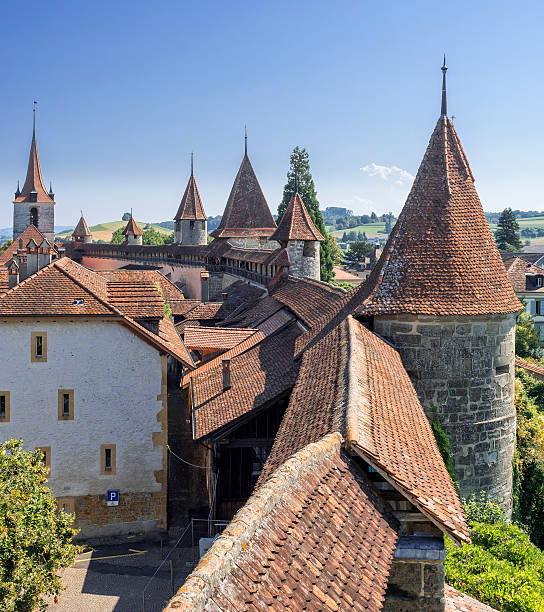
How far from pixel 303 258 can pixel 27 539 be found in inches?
994

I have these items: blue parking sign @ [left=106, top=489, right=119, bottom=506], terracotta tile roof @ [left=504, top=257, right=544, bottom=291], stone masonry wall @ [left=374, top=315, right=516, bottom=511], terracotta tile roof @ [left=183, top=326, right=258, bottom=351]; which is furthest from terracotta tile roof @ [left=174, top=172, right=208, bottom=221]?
stone masonry wall @ [left=374, top=315, right=516, bottom=511]

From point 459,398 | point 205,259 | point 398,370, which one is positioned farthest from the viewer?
point 205,259

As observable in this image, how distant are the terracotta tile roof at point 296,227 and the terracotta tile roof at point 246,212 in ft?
51.1

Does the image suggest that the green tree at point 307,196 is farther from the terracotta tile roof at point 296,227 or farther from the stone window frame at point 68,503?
the stone window frame at point 68,503

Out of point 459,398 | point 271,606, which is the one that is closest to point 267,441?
point 459,398

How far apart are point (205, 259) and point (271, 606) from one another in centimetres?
5126

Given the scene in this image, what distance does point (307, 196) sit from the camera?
6094 centimetres

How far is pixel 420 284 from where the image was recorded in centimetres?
1484

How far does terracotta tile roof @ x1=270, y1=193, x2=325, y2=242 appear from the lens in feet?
116

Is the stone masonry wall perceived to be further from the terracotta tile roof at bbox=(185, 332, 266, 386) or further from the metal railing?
the terracotta tile roof at bbox=(185, 332, 266, 386)

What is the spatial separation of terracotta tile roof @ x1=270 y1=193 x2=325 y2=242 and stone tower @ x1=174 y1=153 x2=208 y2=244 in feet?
98.6

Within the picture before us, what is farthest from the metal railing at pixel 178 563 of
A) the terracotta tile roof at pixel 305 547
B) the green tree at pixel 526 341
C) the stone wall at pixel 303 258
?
the green tree at pixel 526 341

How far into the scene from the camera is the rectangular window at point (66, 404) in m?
18.7

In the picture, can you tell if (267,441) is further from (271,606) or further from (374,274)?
(271,606)
